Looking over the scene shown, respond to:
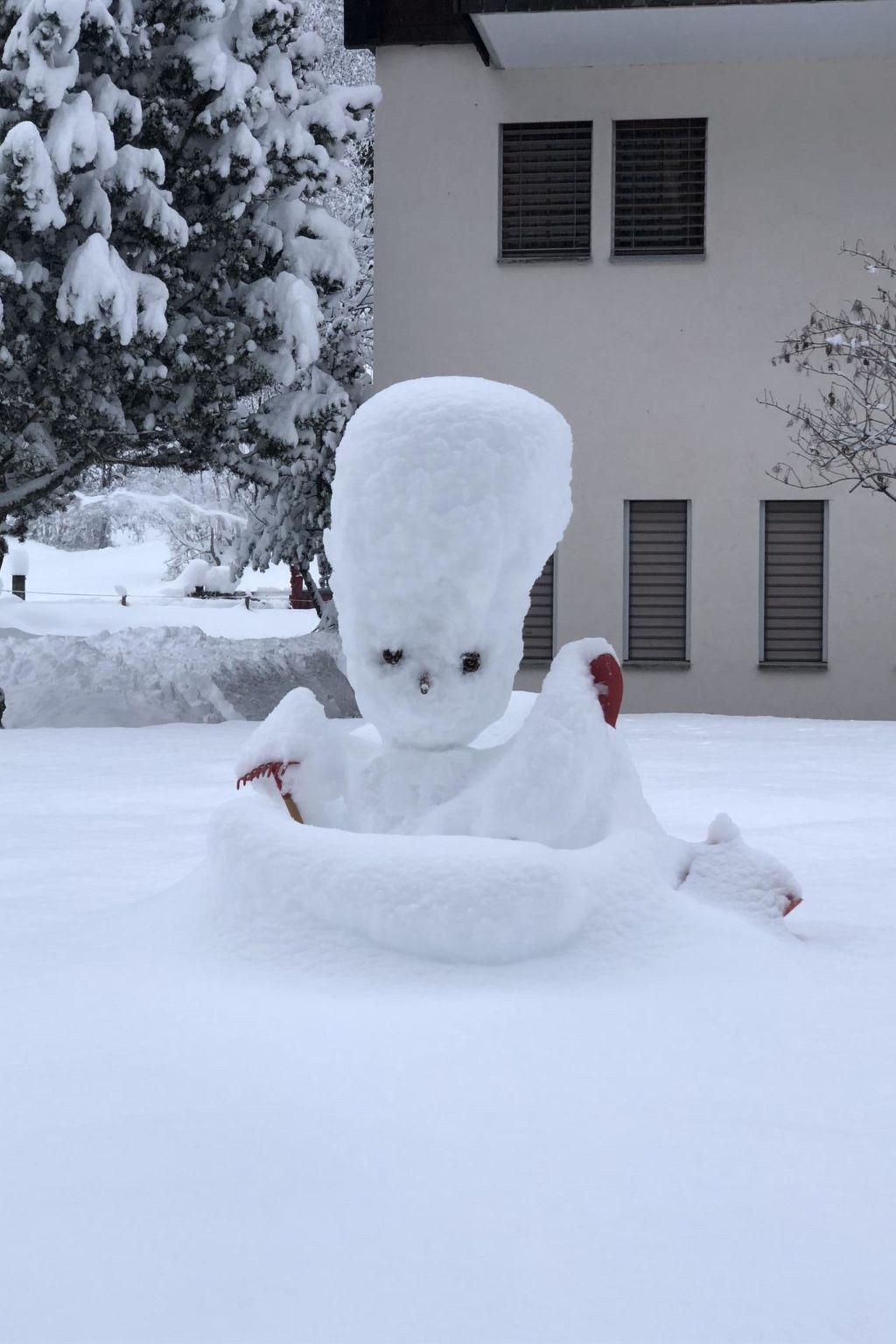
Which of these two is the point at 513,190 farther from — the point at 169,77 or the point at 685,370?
the point at 169,77

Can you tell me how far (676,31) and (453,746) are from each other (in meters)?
10.9

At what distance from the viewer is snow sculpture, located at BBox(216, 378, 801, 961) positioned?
11.8 feet

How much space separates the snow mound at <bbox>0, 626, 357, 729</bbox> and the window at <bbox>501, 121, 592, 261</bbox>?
15.6 ft

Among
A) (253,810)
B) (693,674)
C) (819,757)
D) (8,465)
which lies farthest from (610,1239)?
(693,674)

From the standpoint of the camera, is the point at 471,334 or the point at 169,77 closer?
the point at 169,77

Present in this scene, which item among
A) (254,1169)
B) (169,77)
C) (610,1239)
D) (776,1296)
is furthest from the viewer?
(169,77)

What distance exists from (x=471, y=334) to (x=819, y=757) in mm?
6225

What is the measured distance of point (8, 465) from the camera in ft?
40.4

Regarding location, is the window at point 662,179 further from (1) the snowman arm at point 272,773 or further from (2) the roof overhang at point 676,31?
(1) the snowman arm at point 272,773

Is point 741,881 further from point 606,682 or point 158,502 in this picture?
point 158,502

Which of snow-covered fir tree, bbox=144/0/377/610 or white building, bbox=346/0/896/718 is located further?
white building, bbox=346/0/896/718

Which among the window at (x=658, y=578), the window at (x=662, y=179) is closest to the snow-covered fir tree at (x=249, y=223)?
the window at (x=662, y=179)

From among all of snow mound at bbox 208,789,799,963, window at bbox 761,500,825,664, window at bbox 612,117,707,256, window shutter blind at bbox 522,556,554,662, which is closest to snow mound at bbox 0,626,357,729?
window shutter blind at bbox 522,556,554,662

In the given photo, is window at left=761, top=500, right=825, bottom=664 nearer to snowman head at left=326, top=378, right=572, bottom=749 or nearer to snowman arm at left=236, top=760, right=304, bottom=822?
snowman head at left=326, top=378, right=572, bottom=749
